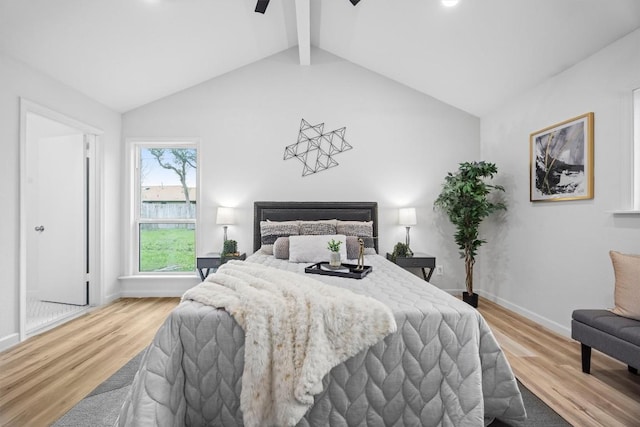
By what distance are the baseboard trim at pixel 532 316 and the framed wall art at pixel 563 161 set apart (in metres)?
1.18

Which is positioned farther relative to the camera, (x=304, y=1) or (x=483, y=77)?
(x=483, y=77)

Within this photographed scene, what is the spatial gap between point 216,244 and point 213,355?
9.40ft

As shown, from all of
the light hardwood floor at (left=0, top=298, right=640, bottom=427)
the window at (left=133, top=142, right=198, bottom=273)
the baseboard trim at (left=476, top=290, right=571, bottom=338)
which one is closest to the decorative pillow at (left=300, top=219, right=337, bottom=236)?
the window at (left=133, top=142, right=198, bottom=273)

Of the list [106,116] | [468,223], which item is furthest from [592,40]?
[106,116]

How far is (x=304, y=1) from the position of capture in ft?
9.45

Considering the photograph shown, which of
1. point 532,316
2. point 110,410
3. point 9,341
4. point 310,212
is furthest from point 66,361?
point 532,316

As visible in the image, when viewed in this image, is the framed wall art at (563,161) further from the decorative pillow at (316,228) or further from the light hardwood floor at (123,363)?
the decorative pillow at (316,228)

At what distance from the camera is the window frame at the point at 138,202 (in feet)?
14.0

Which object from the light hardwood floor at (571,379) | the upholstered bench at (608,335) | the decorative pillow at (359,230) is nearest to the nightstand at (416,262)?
the decorative pillow at (359,230)

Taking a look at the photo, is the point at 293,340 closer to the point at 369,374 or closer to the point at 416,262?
the point at 369,374

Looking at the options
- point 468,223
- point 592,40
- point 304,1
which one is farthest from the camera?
point 468,223

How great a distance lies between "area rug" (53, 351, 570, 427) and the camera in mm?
1705

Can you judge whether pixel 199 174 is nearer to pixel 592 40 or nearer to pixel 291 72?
pixel 291 72

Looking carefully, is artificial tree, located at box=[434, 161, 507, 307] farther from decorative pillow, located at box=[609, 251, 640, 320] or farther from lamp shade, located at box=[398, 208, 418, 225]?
decorative pillow, located at box=[609, 251, 640, 320]
